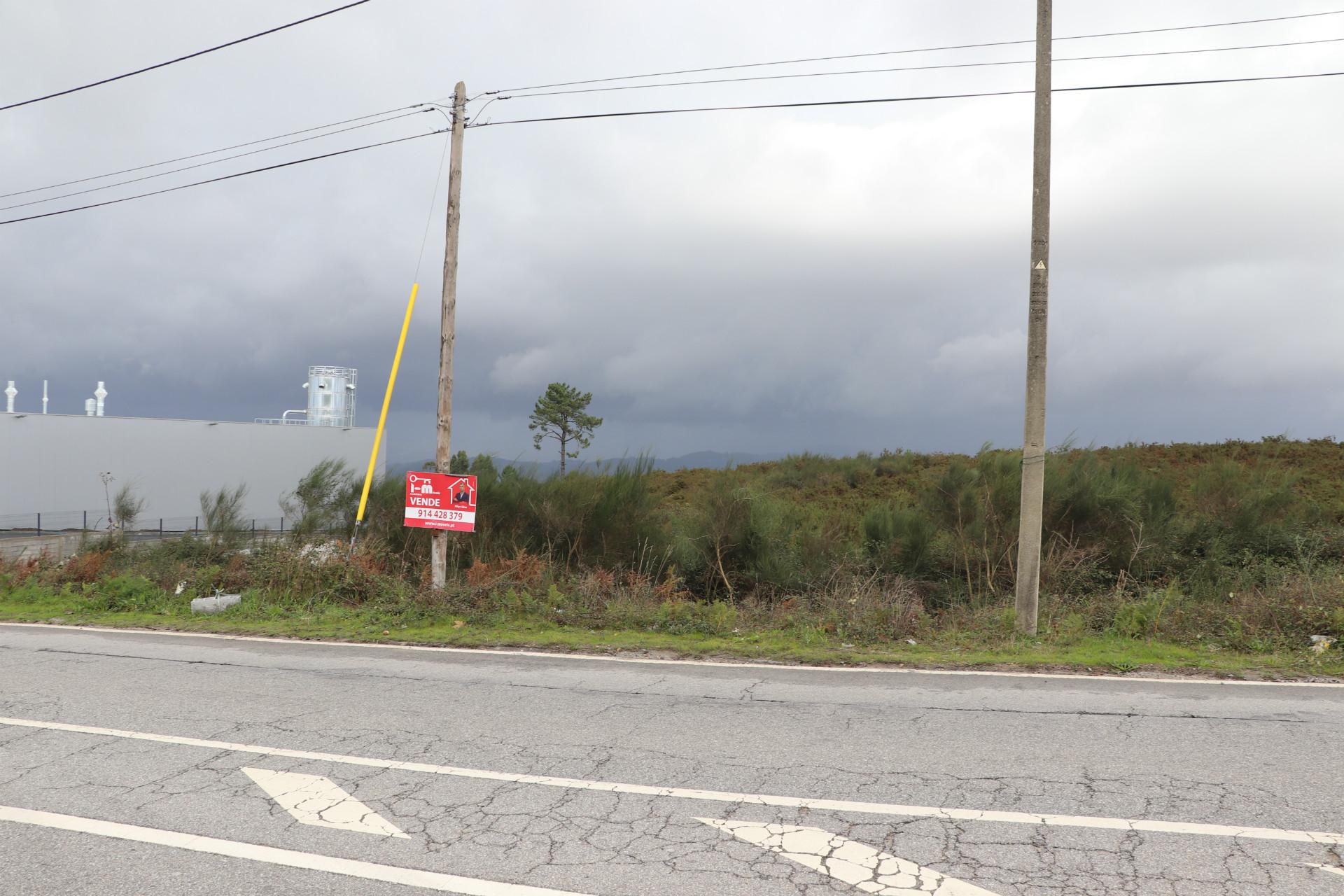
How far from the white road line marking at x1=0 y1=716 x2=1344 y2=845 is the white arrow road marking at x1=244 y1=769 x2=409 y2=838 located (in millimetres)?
356

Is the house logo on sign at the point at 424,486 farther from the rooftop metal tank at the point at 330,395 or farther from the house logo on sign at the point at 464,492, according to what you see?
the rooftop metal tank at the point at 330,395

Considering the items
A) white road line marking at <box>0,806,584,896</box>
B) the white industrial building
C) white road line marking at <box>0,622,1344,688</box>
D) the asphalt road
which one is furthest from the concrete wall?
white road line marking at <box>0,806,584,896</box>

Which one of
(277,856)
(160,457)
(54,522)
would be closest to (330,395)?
(160,457)

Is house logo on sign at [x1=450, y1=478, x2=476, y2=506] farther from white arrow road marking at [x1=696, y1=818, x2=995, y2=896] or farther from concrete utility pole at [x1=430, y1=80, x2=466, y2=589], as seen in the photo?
white arrow road marking at [x1=696, y1=818, x2=995, y2=896]

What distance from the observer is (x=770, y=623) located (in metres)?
11.0

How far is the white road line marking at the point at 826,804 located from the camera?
4.23 metres

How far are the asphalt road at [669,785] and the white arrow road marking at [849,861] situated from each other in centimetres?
2

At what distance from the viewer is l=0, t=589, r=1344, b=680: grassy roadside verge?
8.40 m

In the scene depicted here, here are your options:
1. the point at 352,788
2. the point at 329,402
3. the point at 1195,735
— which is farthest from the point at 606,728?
the point at 329,402

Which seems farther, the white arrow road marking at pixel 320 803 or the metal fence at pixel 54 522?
the metal fence at pixel 54 522

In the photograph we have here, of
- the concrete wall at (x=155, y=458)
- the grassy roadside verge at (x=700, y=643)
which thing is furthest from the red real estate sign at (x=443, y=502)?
the concrete wall at (x=155, y=458)

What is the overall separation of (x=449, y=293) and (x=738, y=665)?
7.79 m

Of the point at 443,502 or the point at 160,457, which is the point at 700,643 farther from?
the point at 160,457

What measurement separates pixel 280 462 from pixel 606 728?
4830cm
